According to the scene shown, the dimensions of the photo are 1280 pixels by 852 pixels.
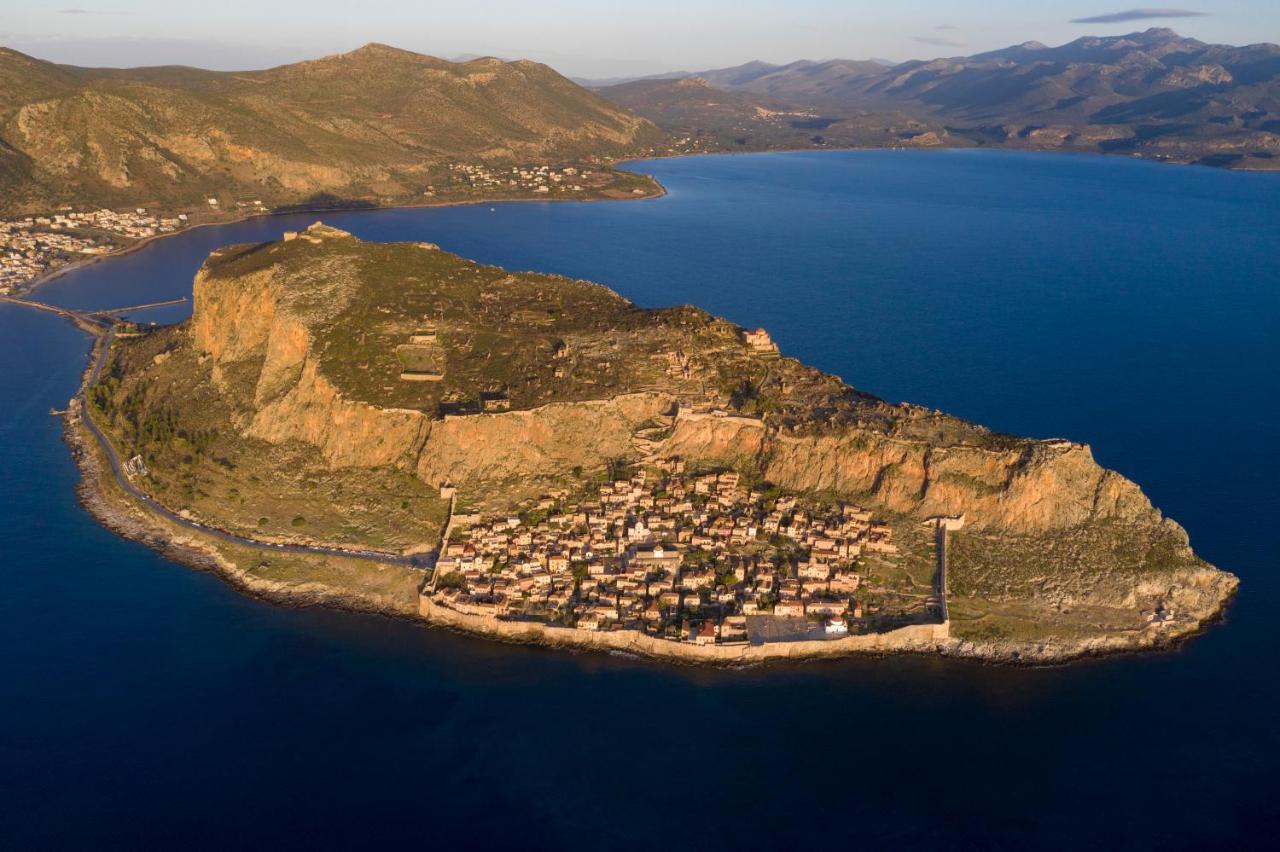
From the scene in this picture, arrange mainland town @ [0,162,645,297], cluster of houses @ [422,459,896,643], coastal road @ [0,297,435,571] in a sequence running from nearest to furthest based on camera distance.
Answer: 1. cluster of houses @ [422,459,896,643]
2. coastal road @ [0,297,435,571]
3. mainland town @ [0,162,645,297]

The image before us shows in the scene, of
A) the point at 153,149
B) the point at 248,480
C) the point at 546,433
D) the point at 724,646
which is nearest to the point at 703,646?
the point at 724,646

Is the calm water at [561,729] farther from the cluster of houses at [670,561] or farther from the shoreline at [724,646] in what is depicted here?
the cluster of houses at [670,561]

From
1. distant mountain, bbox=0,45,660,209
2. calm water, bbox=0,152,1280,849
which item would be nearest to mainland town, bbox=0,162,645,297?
distant mountain, bbox=0,45,660,209

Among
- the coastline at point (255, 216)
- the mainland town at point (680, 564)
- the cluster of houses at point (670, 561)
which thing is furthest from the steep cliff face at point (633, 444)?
the coastline at point (255, 216)

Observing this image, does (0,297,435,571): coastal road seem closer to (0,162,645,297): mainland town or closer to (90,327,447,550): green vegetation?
(90,327,447,550): green vegetation

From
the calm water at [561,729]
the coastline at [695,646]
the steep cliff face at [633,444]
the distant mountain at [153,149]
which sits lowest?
the calm water at [561,729]

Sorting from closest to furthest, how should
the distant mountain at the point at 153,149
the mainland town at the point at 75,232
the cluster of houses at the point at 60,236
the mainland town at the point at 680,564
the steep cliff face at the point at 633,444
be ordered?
the mainland town at the point at 680,564 < the steep cliff face at the point at 633,444 < the cluster of houses at the point at 60,236 < the mainland town at the point at 75,232 < the distant mountain at the point at 153,149
